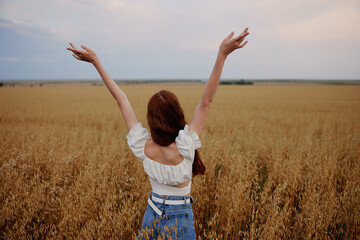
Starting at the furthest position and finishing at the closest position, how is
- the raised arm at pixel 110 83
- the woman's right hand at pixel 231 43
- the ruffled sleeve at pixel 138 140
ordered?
the raised arm at pixel 110 83
the ruffled sleeve at pixel 138 140
the woman's right hand at pixel 231 43

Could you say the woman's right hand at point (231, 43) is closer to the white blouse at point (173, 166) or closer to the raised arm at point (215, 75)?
the raised arm at point (215, 75)

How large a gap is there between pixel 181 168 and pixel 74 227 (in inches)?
59.0

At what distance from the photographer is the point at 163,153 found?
1.59m

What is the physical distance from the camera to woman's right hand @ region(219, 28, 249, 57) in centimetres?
148

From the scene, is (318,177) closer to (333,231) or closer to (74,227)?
(333,231)

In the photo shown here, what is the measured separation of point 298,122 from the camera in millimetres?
9469

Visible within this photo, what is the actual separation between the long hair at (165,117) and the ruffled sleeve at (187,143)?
2.6 inches

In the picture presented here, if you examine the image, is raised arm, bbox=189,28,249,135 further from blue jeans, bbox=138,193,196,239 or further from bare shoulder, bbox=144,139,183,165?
blue jeans, bbox=138,193,196,239

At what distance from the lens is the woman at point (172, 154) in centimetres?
150

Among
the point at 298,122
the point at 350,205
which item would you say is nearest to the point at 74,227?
the point at 350,205

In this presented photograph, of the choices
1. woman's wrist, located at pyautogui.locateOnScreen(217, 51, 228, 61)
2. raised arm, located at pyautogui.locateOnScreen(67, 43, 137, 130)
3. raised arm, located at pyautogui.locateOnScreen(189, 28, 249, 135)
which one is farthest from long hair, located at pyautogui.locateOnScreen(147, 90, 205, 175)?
woman's wrist, located at pyautogui.locateOnScreen(217, 51, 228, 61)

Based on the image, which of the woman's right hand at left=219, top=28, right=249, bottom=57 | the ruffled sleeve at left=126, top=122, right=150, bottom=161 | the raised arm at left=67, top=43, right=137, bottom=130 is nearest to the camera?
the woman's right hand at left=219, top=28, right=249, bottom=57

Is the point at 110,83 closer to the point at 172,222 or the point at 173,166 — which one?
the point at 173,166

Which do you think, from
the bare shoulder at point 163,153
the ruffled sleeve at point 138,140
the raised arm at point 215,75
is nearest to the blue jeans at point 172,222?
the bare shoulder at point 163,153
